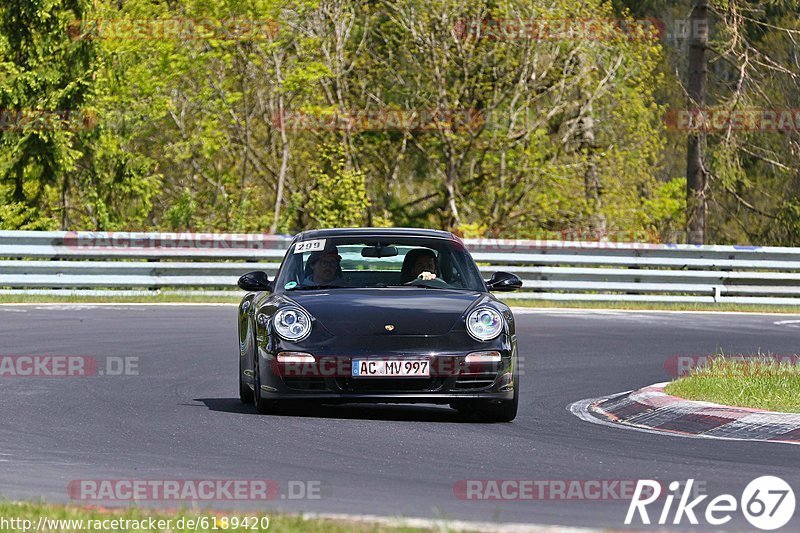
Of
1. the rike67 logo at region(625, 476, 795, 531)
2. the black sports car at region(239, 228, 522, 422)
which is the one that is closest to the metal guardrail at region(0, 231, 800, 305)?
the black sports car at region(239, 228, 522, 422)

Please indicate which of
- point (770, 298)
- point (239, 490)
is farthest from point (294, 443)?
point (770, 298)

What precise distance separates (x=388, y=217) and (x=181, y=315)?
15780 mm

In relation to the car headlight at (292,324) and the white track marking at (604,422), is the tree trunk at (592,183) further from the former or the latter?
the car headlight at (292,324)

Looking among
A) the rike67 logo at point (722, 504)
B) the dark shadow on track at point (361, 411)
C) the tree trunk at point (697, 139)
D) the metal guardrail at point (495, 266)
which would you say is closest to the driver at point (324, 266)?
the dark shadow on track at point (361, 411)

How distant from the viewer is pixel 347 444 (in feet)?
31.9

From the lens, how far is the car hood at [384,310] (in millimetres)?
10984

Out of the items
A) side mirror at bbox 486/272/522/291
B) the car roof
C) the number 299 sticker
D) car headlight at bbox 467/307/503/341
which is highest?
the car roof

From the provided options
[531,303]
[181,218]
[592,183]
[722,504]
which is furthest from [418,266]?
[592,183]

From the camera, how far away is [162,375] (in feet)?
47.4

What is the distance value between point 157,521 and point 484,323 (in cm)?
489

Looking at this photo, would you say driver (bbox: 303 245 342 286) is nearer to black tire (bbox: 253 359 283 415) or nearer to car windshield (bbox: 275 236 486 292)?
car windshield (bbox: 275 236 486 292)

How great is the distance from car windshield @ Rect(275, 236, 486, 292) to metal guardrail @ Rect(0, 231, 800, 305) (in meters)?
12.1

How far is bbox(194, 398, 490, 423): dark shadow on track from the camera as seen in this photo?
11.4 metres

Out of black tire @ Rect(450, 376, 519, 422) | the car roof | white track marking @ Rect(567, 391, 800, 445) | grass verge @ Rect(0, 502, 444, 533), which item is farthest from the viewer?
the car roof
